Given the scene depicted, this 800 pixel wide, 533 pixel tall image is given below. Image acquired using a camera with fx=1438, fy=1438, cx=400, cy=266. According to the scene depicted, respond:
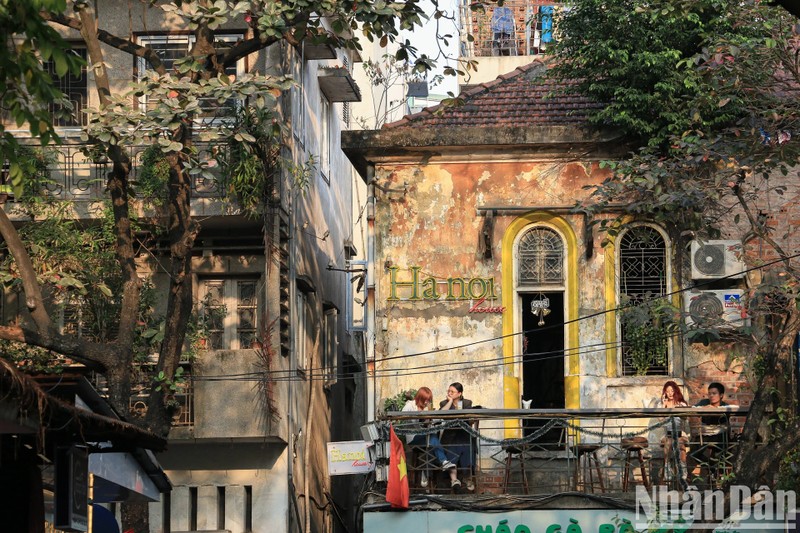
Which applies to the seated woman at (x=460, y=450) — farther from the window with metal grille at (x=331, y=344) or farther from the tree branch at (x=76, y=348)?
the window with metal grille at (x=331, y=344)

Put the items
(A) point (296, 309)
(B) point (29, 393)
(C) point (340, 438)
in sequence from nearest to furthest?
(B) point (29, 393), (A) point (296, 309), (C) point (340, 438)

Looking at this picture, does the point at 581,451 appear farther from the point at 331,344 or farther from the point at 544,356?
the point at 331,344

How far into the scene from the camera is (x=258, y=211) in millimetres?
20062

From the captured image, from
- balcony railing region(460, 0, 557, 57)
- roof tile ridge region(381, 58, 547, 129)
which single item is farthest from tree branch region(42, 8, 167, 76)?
balcony railing region(460, 0, 557, 57)

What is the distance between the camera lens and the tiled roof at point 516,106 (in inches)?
818

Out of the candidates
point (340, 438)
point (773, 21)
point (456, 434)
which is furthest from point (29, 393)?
point (340, 438)

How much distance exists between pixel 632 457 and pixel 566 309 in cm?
290

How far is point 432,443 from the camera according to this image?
1839 cm

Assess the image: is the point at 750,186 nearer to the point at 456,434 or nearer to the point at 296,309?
the point at 456,434

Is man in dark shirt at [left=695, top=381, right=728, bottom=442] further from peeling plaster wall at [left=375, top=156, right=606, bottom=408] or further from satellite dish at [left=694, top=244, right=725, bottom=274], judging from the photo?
peeling plaster wall at [left=375, top=156, right=606, bottom=408]

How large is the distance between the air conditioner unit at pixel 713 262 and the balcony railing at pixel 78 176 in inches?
262

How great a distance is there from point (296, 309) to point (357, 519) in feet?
11.4

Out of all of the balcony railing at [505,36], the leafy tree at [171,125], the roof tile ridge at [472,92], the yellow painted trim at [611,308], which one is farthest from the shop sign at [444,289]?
the balcony railing at [505,36]

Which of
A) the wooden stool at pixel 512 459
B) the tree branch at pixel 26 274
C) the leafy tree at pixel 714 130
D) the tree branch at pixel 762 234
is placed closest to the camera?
the tree branch at pixel 26 274
